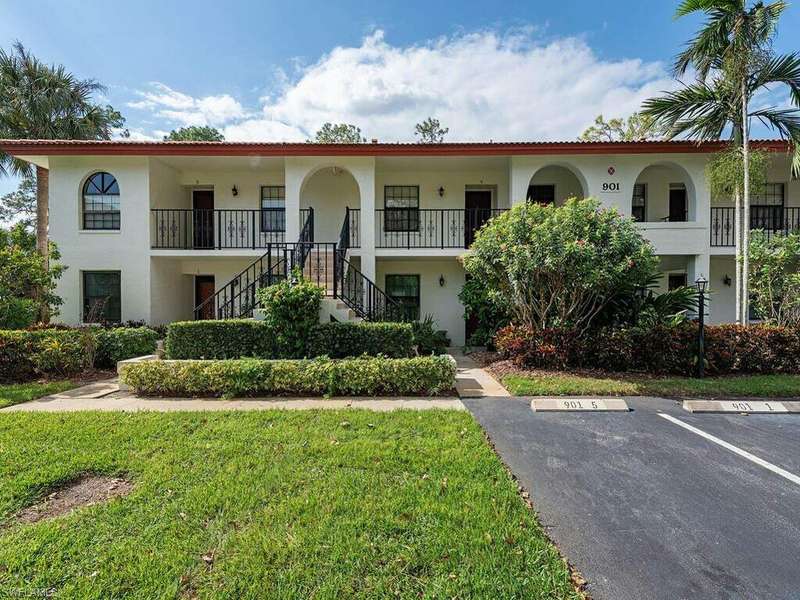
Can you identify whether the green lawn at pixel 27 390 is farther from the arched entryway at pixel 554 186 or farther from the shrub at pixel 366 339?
the arched entryway at pixel 554 186

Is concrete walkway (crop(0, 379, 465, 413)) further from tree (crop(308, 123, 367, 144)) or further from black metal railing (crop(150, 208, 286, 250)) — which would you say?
tree (crop(308, 123, 367, 144))

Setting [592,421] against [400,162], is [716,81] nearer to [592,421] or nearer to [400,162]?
[400,162]

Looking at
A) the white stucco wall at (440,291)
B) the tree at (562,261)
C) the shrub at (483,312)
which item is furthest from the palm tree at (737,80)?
the white stucco wall at (440,291)

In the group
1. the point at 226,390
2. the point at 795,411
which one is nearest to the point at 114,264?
the point at 226,390

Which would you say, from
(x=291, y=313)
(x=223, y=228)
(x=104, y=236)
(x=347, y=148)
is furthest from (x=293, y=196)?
(x=104, y=236)

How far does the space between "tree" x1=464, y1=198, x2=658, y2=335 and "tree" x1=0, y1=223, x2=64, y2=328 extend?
997 cm

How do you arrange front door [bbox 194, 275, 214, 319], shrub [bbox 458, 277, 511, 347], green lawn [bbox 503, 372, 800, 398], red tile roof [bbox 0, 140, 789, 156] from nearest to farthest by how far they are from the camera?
1. green lawn [bbox 503, 372, 800, 398]
2. red tile roof [bbox 0, 140, 789, 156]
3. shrub [bbox 458, 277, 511, 347]
4. front door [bbox 194, 275, 214, 319]

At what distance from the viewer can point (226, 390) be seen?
6180 mm

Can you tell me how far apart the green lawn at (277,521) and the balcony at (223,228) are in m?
8.12

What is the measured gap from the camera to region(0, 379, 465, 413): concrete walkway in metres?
5.57

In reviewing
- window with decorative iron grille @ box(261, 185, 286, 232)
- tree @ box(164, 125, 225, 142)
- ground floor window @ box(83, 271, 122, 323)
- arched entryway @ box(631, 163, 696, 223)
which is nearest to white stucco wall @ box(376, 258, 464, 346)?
window with decorative iron grille @ box(261, 185, 286, 232)

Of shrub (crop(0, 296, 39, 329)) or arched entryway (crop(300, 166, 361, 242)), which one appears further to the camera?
arched entryway (crop(300, 166, 361, 242))

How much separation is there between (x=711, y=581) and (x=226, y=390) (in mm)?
6242

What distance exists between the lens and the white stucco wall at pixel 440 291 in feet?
39.9
